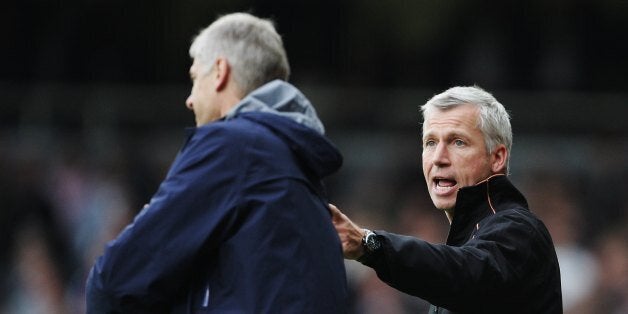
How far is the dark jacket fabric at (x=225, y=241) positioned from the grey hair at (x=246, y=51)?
7.7 inches

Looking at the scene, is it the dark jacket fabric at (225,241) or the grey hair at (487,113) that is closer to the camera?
the dark jacket fabric at (225,241)

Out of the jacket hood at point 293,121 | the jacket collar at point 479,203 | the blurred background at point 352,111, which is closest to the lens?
the jacket hood at point 293,121

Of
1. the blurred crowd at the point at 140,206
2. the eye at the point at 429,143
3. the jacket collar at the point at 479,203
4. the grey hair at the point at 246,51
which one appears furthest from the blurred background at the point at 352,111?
the grey hair at the point at 246,51

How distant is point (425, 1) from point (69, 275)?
4891 mm

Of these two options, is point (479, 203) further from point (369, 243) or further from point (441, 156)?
point (369, 243)

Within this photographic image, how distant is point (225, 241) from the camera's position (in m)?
3.46

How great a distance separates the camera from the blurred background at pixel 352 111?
10.5m

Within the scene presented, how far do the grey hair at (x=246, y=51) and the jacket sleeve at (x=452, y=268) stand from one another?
0.70 metres

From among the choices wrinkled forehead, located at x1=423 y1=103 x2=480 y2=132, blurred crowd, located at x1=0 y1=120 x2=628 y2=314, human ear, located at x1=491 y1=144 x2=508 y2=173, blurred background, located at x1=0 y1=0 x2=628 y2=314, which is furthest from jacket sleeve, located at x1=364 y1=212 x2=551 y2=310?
blurred crowd, located at x1=0 y1=120 x2=628 y2=314

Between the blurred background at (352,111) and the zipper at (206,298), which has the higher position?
the zipper at (206,298)

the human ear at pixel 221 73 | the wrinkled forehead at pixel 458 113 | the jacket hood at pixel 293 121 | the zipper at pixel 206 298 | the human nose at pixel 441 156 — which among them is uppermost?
the human ear at pixel 221 73

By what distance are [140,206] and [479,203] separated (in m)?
6.82

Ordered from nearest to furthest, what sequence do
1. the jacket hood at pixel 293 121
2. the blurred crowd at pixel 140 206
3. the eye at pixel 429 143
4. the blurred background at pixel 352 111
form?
the jacket hood at pixel 293 121 < the eye at pixel 429 143 < the blurred crowd at pixel 140 206 < the blurred background at pixel 352 111

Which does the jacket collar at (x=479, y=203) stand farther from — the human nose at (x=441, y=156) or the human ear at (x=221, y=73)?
the human ear at (x=221, y=73)
